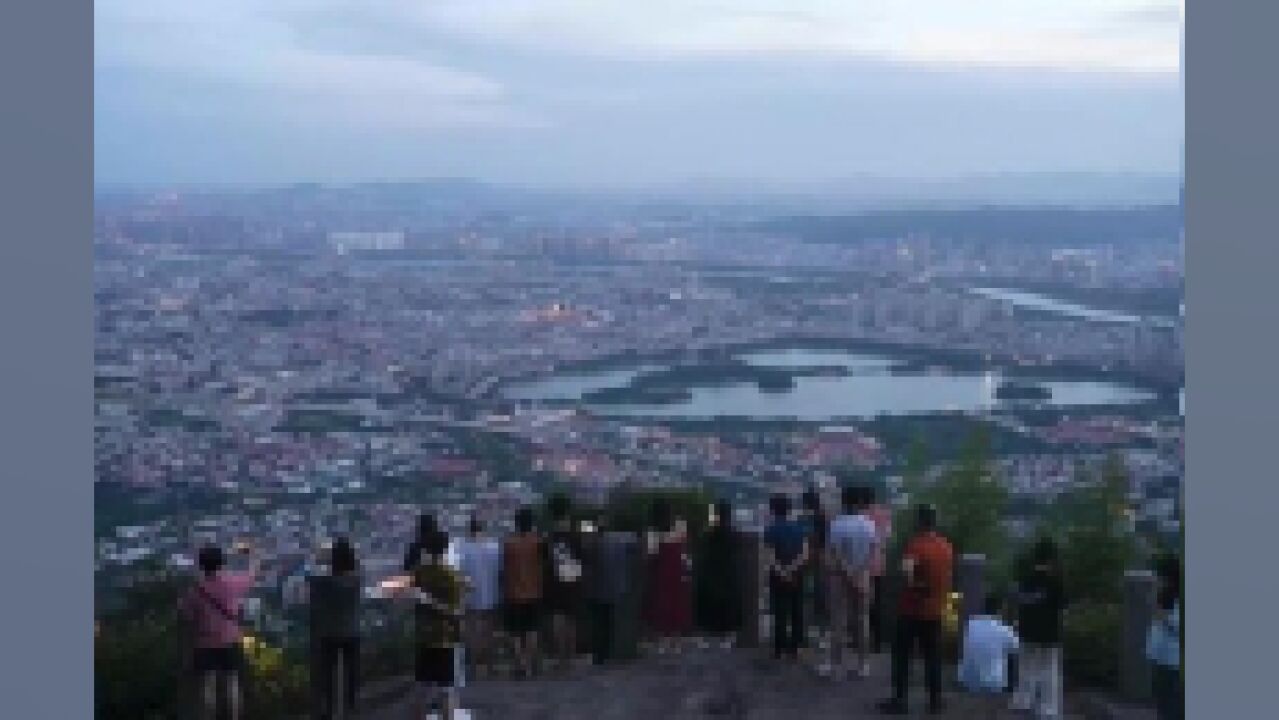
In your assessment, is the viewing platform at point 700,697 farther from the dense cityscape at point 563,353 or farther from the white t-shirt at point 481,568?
the dense cityscape at point 563,353

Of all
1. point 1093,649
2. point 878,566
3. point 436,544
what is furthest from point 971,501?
point 436,544

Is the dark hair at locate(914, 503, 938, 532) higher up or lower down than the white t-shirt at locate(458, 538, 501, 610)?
higher up

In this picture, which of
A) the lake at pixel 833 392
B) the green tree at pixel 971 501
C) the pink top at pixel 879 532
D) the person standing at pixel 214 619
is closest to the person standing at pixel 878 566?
the pink top at pixel 879 532

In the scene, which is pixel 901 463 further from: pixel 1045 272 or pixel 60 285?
pixel 60 285

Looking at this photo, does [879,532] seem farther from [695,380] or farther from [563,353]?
[563,353]

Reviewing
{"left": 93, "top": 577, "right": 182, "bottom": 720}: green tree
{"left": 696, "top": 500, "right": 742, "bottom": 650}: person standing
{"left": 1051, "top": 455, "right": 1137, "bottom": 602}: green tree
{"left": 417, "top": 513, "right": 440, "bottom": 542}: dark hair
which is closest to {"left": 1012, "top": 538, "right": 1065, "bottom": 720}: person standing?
{"left": 696, "top": 500, "right": 742, "bottom": 650}: person standing

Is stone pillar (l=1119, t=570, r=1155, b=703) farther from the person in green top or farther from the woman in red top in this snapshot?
the person in green top
